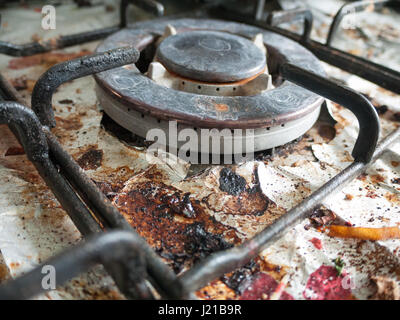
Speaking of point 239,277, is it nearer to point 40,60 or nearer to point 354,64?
point 354,64

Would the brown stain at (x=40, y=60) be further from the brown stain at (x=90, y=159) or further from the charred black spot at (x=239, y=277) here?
the charred black spot at (x=239, y=277)

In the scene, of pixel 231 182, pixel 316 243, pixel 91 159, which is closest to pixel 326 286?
pixel 316 243

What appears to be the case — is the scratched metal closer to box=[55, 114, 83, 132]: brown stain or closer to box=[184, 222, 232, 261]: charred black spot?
box=[55, 114, 83, 132]: brown stain

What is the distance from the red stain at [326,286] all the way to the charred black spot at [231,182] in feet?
1.47

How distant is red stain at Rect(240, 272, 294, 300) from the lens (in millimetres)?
1178

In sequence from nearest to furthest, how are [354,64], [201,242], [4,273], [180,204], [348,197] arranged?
[4,273]
[201,242]
[180,204]
[348,197]
[354,64]

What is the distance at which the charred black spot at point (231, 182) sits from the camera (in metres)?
1.54

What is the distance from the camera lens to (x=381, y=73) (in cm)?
209

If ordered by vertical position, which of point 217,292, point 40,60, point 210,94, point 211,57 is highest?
point 211,57

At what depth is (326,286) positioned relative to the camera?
4.00 feet

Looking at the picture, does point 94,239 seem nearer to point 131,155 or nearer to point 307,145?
point 131,155

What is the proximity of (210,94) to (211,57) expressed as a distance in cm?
21

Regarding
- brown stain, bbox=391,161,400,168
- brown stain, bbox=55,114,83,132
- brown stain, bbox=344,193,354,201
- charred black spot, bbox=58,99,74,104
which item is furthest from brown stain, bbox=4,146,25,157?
brown stain, bbox=391,161,400,168

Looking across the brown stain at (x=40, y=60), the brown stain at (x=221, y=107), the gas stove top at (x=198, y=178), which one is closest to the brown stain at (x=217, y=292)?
the gas stove top at (x=198, y=178)
